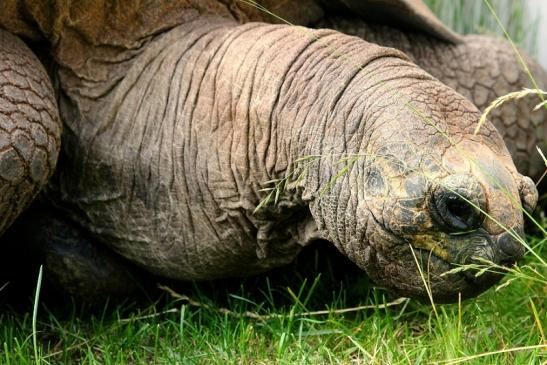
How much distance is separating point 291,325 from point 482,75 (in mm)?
1266

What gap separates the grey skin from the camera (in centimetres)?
236

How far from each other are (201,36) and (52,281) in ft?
2.76

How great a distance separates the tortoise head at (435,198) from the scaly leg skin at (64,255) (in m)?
0.92

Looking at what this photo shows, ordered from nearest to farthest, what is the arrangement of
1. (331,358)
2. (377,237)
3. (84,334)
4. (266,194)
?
1. (377,237)
2. (331,358)
3. (266,194)
4. (84,334)

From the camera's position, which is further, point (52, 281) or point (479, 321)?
point (52, 281)

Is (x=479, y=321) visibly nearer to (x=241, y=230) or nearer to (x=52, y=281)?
(x=241, y=230)

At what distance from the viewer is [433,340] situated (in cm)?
261

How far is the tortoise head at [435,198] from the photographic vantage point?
231 cm

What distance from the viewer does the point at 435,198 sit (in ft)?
7.57

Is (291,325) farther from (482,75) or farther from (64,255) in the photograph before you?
(482,75)

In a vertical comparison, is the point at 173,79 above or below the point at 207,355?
above

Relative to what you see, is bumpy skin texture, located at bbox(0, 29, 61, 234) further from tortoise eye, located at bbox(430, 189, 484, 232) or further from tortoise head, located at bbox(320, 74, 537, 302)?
tortoise eye, located at bbox(430, 189, 484, 232)

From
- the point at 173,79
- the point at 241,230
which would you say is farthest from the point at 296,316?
the point at 173,79

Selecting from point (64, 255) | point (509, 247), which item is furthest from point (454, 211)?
point (64, 255)
